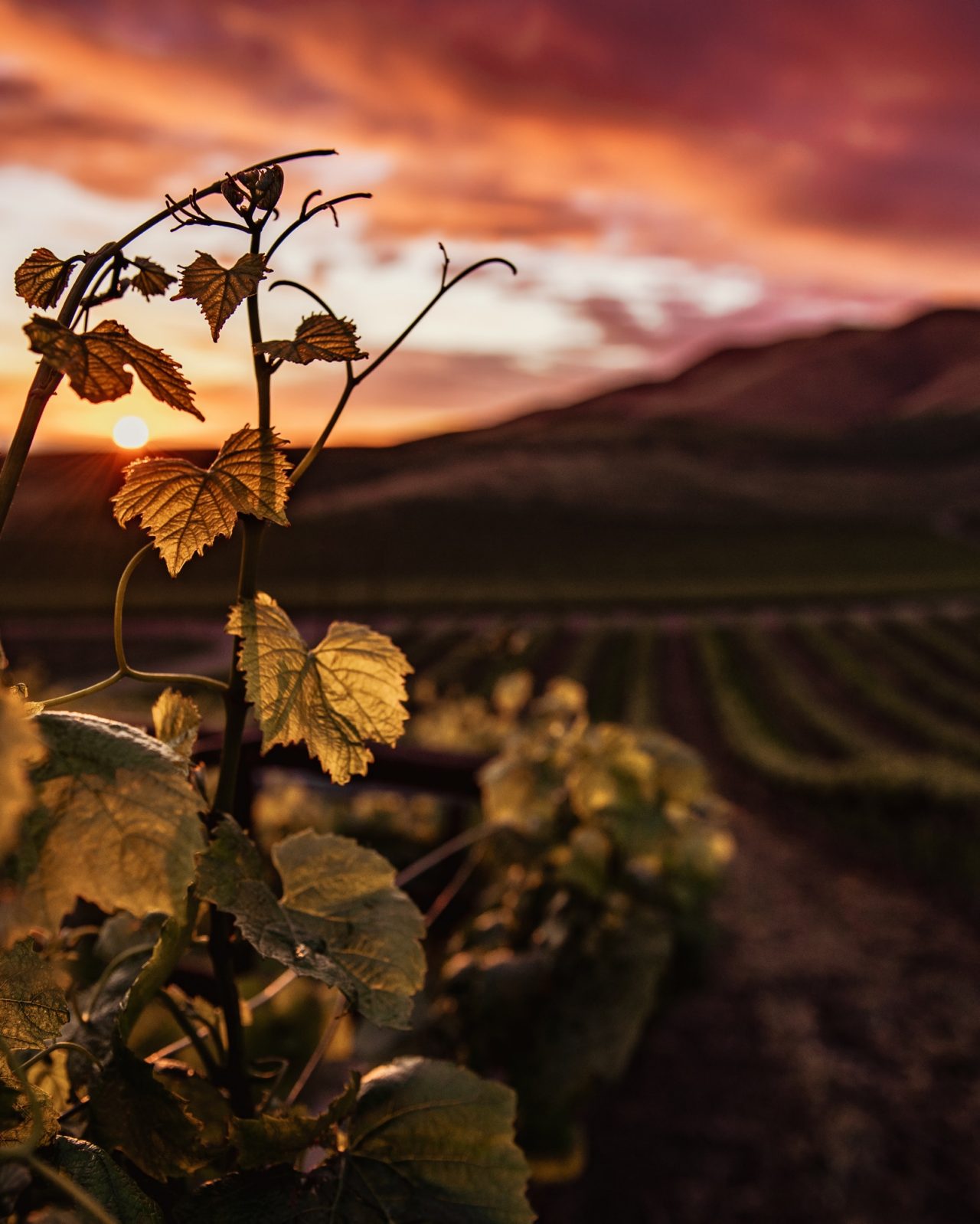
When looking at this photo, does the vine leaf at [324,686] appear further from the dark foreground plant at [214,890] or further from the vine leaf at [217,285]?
the vine leaf at [217,285]

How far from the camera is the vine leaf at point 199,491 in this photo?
67 centimetres

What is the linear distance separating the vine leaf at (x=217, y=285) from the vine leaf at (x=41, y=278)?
0.09 m

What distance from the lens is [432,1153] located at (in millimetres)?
808

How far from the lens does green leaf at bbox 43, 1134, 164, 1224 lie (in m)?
0.61

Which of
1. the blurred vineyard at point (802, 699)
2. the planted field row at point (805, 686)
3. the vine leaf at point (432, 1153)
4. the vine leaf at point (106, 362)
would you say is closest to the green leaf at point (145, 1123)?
the vine leaf at point (432, 1153)

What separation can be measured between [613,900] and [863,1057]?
4749 mm

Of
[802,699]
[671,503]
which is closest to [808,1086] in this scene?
[802,699]

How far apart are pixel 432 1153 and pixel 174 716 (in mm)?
468

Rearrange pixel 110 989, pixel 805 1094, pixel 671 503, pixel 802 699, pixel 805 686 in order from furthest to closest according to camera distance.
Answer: pixel 671 503 < pixel 805 686 < pixel 802 699 < pixel 805 1094 < pixel 110 989

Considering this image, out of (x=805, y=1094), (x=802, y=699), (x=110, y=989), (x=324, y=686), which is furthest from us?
(x=802, y=699)

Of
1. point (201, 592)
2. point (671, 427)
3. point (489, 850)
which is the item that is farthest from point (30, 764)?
point (671, 427)

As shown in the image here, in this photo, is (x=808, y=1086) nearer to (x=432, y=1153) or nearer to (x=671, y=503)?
(x=432, y=1153)

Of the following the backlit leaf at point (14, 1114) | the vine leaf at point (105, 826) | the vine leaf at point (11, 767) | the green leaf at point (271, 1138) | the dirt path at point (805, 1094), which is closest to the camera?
the vine leaf at point (11, 767)

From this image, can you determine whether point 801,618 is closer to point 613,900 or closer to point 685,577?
point 685,577
